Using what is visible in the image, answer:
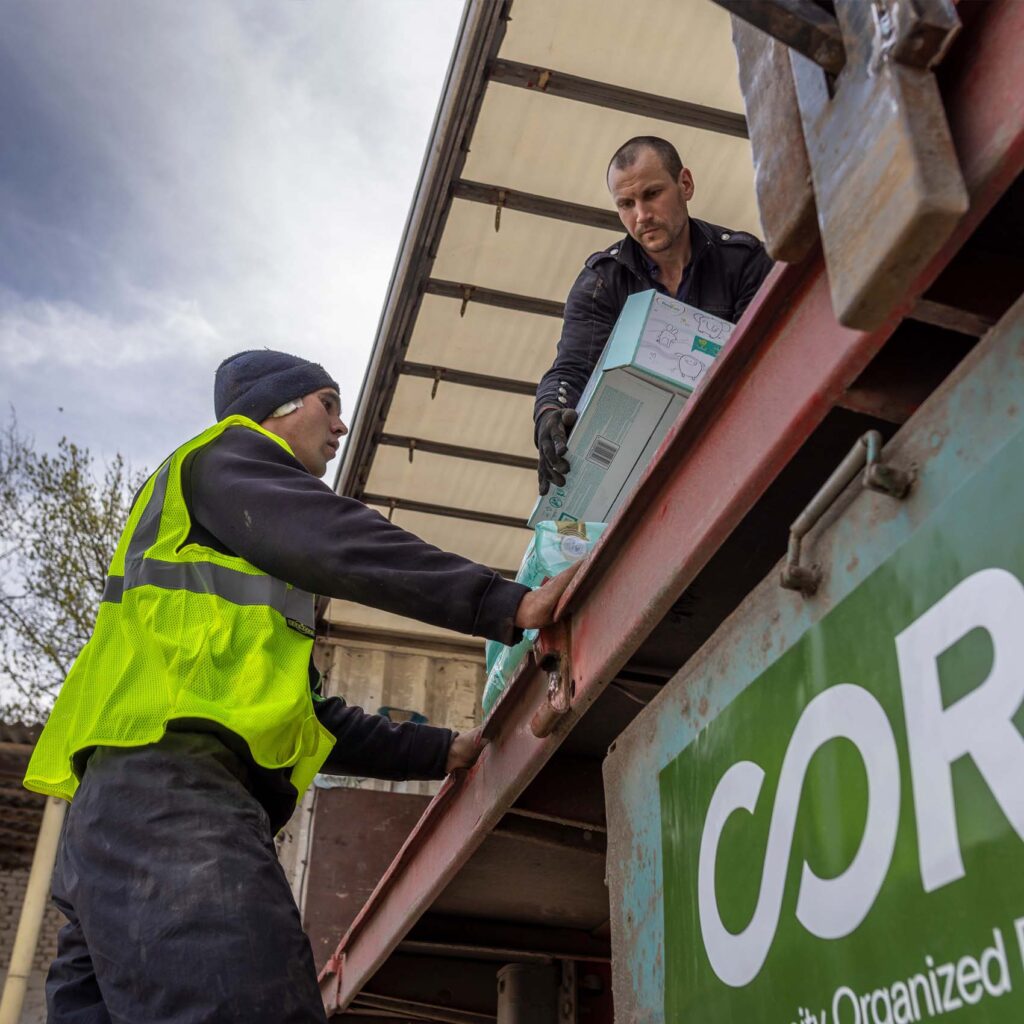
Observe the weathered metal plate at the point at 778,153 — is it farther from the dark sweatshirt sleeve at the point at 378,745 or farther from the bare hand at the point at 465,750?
the dark sweatshirt sleeve at the point at 378,745

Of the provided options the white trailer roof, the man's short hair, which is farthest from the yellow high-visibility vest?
the white trailer roof

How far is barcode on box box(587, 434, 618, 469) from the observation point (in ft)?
10.0

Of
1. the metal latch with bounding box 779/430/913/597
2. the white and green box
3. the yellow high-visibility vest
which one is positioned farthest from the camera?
the white and green box

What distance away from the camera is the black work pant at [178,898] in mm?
2002

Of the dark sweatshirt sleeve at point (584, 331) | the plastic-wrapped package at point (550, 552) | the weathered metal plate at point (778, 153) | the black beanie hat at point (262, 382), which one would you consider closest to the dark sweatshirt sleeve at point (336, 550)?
the plastic-wrapped package at point (550, 552)

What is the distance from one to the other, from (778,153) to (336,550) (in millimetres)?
1200

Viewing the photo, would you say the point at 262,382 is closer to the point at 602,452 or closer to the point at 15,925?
the point at 602,452

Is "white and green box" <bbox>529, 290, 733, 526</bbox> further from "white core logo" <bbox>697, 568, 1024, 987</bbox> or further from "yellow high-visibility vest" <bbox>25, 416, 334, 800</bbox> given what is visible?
"white core logo" <bbox>697, 568, 1024, 987</bbox>

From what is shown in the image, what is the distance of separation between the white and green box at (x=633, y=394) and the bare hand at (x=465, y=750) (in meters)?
0.62

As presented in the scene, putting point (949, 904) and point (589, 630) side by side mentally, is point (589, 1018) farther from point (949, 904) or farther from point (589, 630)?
point (949, 904)

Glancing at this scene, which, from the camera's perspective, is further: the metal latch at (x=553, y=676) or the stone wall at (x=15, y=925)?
the stone wall at (x=15, y=925)

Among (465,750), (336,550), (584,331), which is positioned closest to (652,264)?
(584,331)

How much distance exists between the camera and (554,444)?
3156 mm

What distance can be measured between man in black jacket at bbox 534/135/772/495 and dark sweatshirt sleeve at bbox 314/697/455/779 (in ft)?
3.62
